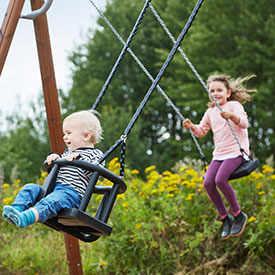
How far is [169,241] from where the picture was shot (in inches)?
197

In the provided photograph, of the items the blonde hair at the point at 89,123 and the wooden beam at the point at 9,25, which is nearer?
the blonde hair at the point at 89,123

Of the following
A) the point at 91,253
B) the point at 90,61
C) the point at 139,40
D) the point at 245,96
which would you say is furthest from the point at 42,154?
the point at 245,96

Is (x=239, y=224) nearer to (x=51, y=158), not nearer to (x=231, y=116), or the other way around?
(x=231, y=116)

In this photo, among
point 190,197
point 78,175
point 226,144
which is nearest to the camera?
point 78,175

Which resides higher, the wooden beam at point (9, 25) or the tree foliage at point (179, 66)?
the tree foliage at point (179, 66)

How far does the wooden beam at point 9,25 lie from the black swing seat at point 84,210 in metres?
1.01

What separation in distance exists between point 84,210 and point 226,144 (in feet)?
5.42

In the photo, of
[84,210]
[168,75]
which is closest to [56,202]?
[84,210]

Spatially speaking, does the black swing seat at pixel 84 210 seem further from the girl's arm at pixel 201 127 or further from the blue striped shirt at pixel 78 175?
the girl's arm at pixel 201 127

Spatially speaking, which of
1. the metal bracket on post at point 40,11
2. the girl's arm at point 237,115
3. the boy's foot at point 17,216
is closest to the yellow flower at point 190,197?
the girl's arm at point 237,115

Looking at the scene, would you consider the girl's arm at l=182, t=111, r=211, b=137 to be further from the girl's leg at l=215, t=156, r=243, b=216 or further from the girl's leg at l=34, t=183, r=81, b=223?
the girl's leg at l=34, t=183, r=81, b=223

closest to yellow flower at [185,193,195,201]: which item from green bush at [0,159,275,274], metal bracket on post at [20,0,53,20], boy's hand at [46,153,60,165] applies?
green bush at [0,159,275,274]

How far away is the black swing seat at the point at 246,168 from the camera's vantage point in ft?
11.2

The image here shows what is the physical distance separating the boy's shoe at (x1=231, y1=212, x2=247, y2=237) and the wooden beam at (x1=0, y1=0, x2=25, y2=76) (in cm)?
Result: 223
